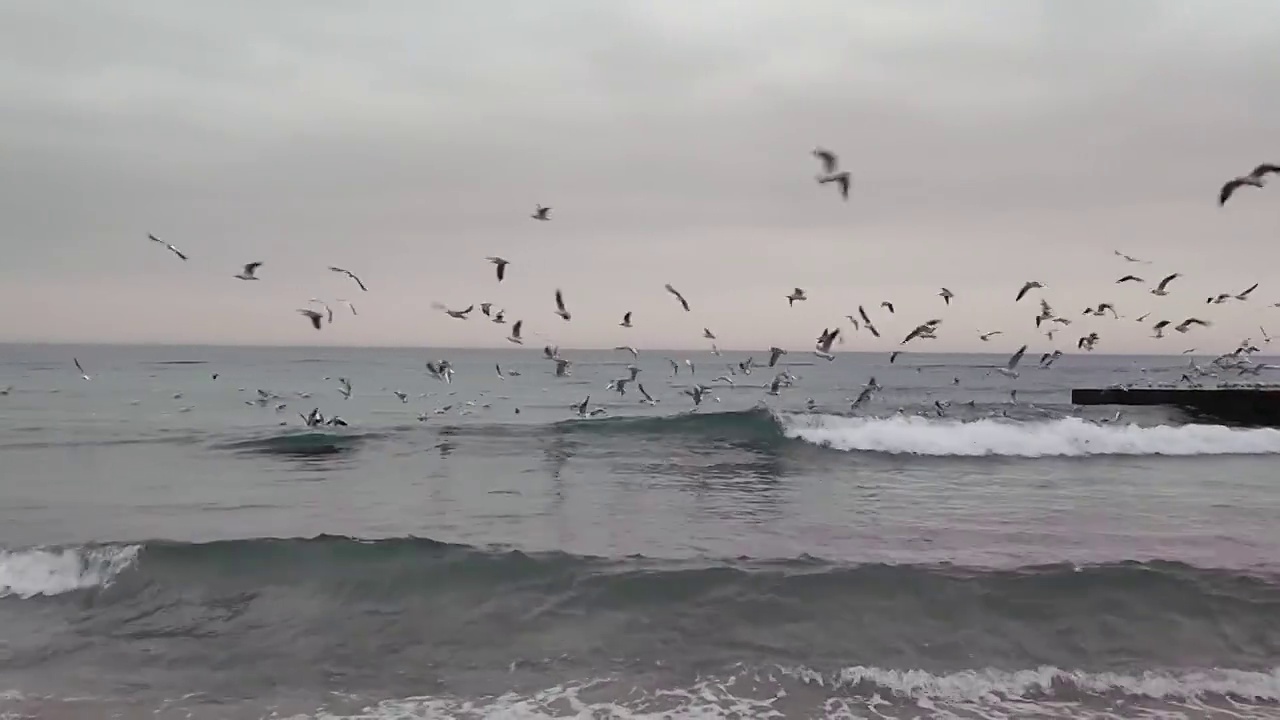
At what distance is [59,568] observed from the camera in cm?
1175

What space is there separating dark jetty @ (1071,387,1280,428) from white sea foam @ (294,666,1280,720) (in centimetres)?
2570

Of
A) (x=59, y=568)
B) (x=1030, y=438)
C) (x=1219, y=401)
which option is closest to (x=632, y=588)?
(x=59, y=568)

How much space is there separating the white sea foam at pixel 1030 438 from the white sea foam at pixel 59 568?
1838 cm

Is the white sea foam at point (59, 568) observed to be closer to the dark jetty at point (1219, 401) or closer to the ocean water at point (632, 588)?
the ocean water at point (632, 588)

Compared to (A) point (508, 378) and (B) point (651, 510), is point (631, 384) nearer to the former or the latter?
(A) point (508, 378)

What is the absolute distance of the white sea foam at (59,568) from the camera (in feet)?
A: 36.8

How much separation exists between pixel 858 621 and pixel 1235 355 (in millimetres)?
20518

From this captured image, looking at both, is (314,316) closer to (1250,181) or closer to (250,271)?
(250,271)

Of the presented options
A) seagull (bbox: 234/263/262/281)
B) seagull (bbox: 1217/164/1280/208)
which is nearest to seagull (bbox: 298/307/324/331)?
seagull (bbox: 234/263/262/281)

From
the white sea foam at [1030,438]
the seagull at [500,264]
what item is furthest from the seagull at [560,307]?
the white sea foam at [1030,438]

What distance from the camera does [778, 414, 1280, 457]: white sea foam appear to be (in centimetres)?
2630

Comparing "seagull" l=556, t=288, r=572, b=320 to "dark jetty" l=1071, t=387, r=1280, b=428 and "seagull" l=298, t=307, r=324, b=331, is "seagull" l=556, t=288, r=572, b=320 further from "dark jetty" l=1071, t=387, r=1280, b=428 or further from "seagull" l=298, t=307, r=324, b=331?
"dark jetty" l=1071, t=387, r=1280, b=428

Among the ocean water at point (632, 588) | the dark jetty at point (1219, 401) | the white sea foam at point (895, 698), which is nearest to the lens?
the white sea foam at point (895, 698)

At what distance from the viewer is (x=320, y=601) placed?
35.8 feet
